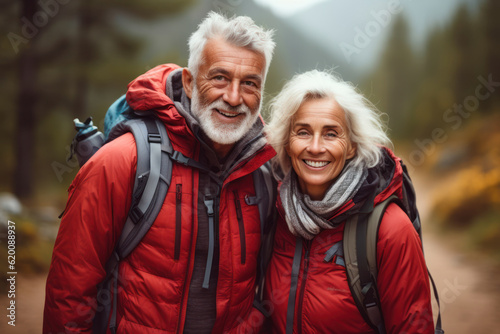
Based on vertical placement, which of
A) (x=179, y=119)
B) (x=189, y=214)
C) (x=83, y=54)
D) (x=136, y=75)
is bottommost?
(x=189, y=214)

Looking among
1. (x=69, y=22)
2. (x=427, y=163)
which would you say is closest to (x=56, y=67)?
(x=69, y=22)

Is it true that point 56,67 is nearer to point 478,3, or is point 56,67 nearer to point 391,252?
point 391,252

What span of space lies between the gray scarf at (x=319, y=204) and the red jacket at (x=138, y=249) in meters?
0.30

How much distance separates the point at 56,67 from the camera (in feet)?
30.1

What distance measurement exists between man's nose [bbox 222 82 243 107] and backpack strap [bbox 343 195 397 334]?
3.55ft

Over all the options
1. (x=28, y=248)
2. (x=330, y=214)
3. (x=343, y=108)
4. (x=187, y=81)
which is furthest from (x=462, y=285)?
(x=28, y=248)

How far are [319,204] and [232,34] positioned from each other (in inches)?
47.3

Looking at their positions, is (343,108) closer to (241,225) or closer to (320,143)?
(320,143)

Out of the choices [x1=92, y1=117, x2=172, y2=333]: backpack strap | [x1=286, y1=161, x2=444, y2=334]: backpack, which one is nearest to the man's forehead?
[x1=92, y1=117, x2=172, y2=333]: backpack strap

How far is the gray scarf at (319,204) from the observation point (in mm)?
2363

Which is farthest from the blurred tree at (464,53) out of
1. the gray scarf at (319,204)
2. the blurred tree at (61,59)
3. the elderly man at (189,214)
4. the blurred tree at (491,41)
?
the elderly man at (189,214)

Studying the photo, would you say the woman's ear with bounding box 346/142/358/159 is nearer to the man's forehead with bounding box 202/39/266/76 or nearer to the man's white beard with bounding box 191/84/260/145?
the man's white beard with bounding box 191/84/260/145

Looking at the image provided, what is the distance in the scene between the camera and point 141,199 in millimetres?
2160

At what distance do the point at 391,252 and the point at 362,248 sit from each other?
Answer: 0.16 m
